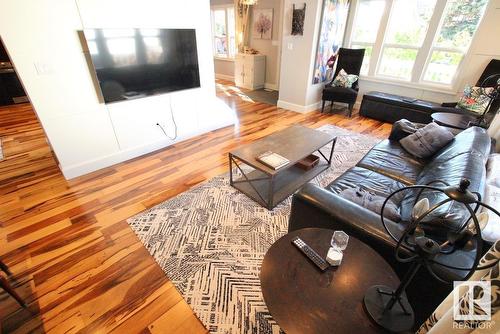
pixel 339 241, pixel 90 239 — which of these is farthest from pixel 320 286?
pixel 90 239

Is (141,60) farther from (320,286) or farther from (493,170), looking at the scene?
(493,170)

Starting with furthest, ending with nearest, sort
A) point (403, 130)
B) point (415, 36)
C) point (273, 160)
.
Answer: point (415, 36) → point (403, 130) → point (273, 160)

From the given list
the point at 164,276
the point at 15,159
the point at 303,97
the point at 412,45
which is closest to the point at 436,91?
the point at 412,45

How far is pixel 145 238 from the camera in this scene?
6.31ft

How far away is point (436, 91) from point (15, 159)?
20.8 ft

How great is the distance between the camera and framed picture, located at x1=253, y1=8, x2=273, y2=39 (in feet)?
18.2

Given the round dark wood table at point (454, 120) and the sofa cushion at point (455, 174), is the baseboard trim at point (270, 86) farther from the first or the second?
the sofa cushion at point (455, 174)

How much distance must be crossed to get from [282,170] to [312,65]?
2.84 m

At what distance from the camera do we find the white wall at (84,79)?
6.76ft

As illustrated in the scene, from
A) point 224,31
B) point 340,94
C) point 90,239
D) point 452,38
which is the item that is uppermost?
point 224,31

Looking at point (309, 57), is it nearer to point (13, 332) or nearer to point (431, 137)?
point (431, 137)

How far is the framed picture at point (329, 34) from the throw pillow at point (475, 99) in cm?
217

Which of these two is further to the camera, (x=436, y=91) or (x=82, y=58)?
(x=436, y=91)

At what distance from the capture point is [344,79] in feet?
14.3
